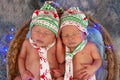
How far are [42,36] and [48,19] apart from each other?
65 mm

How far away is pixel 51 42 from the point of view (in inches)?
45.3

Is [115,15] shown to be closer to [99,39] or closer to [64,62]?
[99,39]

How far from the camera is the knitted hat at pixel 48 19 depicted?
1124 millimetres

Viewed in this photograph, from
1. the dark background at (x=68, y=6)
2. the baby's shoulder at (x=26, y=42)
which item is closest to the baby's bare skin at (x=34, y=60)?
the baby's shoulder at (x=26, y=42)

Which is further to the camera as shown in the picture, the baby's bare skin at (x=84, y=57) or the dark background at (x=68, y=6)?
the dark background at (x=68, y=6)

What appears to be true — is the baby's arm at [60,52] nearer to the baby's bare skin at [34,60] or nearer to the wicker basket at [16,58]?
the baby's bare skin at [34,60]

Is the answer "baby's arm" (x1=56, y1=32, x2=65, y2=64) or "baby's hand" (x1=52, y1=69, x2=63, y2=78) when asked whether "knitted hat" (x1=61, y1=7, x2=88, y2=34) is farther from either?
"baby's hand" (x1=52, y1=69, x2=63, y2=78)

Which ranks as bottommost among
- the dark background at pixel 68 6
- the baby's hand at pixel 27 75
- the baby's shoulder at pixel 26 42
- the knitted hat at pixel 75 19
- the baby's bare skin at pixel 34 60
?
the baby's hand at pixel 27 75

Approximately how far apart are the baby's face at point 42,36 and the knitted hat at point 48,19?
0.6 inches

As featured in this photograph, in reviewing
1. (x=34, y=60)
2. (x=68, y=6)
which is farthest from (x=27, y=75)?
(x=68, y=6)

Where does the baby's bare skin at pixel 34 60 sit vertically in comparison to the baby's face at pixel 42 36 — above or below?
below

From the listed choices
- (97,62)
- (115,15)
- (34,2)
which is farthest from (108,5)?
(97,62)

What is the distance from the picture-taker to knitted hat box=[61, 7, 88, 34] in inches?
44.1

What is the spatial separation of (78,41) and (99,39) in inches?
4.5
